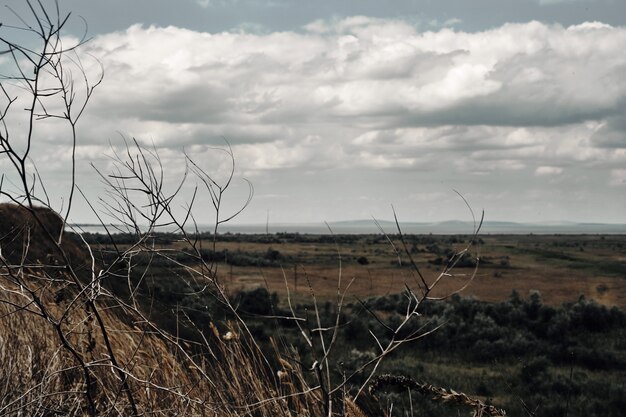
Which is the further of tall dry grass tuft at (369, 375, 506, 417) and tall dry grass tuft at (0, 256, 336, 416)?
tall dry grass tuft at (0, 256, 336, 416)

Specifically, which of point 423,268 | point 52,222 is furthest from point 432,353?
point 423,268

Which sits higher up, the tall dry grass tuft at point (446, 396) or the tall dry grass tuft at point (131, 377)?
the tall dry grass tuft at point (446, 396)

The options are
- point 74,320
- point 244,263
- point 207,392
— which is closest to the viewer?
point 207,392

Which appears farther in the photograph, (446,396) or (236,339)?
(236,339)

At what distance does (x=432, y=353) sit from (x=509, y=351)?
2.05m

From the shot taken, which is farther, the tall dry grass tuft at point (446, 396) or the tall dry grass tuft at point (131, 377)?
the tall dry grass tuft at point (131, 377)

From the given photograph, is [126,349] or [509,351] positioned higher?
[126,349]

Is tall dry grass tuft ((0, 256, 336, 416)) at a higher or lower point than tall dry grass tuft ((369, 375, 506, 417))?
lower

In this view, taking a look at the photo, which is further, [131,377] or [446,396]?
[131,377]

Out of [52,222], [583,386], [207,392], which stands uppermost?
[52,222]

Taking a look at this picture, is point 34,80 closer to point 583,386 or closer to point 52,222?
point 52,222

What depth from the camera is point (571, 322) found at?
20891 millimetres

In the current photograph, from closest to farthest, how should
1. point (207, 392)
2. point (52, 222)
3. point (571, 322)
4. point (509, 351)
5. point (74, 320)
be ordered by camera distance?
point (207, 392), point (74, 320), point (52, 222), point (509, 351), point (571, 322)

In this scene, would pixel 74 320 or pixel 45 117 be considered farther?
pixel 74 320
